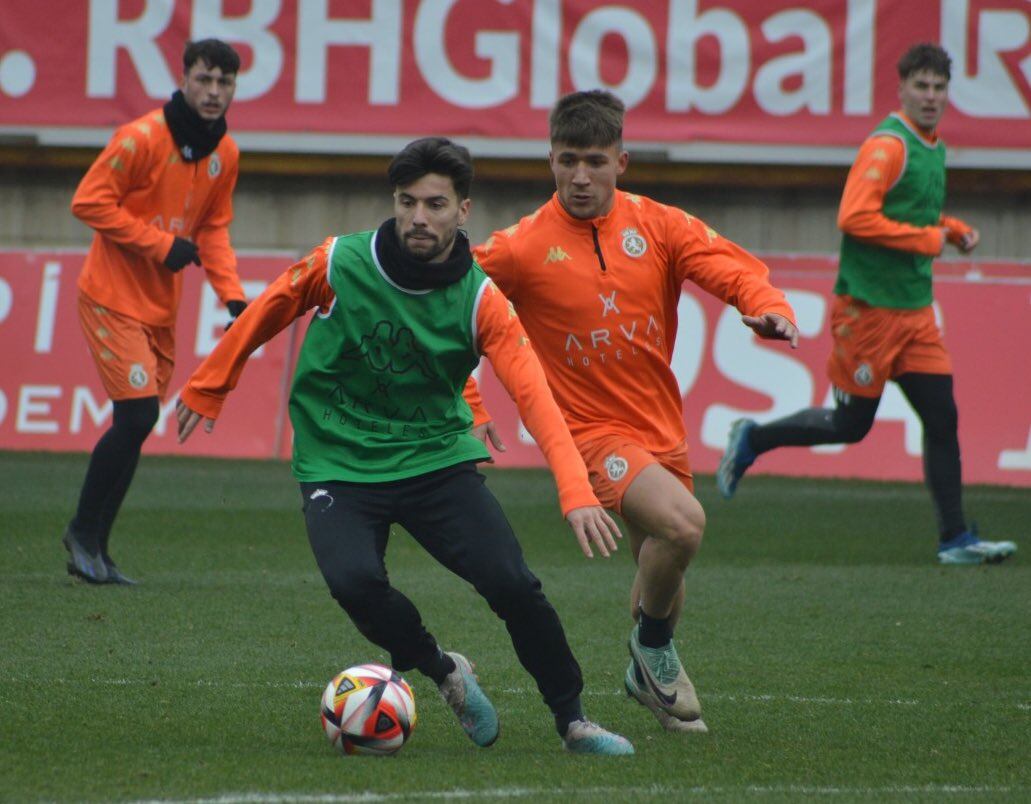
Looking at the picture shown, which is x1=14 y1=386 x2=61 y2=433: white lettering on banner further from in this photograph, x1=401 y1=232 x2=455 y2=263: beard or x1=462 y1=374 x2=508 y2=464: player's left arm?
x1=401 y1=232 x2=455 y2=263: beard

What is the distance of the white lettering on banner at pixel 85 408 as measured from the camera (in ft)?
46.1

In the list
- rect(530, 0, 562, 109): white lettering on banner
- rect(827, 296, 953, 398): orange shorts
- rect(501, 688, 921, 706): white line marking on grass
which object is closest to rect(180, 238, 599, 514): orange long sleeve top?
rect(501, 688, 921, 706): white line marking on grass

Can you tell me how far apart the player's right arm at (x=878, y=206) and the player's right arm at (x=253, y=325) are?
4535 millimetres

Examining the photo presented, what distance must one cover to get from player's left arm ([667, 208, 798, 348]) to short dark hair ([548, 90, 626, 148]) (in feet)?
1.15

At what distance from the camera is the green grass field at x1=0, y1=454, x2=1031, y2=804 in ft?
14.6

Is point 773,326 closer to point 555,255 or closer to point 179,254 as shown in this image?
point 555,255

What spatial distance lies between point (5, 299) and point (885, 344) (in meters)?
8.00

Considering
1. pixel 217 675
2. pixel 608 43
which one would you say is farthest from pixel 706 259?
pixel 608 43

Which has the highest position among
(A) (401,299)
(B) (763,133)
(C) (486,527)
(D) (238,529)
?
(B) (763,133)

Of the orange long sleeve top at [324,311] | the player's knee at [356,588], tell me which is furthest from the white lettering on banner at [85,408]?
the player's knee at [356,588]

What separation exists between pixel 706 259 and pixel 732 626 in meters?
2.09

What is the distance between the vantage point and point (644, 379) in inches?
225

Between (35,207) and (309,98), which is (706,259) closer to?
(309,98)

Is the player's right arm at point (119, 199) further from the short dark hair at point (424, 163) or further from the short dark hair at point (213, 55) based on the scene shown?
the short dark hair at point (424, 163)
